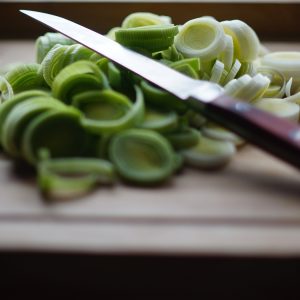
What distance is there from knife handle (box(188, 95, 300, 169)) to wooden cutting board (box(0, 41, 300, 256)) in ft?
0.19

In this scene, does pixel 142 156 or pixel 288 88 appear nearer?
pixel 142 156

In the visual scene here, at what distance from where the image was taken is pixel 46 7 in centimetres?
157

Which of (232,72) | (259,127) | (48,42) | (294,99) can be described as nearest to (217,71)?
(232,72)

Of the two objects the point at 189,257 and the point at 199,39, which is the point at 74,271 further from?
the point at 199,39

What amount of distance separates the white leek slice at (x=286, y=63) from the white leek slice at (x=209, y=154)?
1.00ft

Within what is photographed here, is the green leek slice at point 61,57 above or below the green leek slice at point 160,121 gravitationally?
above

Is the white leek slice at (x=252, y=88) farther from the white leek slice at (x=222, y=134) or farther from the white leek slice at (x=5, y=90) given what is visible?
the white leek slice at (x=5, y=90)

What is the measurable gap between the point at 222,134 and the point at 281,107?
0.50ft

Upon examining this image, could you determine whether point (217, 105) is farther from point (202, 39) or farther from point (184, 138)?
point (202, 39)

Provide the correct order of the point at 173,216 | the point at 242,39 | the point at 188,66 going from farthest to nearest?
1. the point at 242,39
2. the point at 188,66
3. the point at 173,216

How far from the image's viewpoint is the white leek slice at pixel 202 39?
1.06 meters

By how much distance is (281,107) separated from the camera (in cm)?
101

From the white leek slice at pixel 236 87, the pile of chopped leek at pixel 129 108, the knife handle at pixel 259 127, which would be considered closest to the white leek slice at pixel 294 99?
the pile of chopped leek at pixel 129 108

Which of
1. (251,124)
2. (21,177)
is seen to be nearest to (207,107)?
(251,124)
